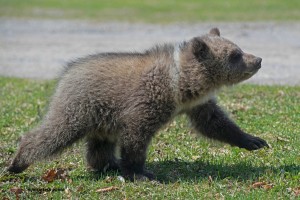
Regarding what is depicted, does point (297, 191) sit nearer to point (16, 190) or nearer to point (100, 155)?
point (100, 155)

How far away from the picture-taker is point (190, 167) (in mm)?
7660

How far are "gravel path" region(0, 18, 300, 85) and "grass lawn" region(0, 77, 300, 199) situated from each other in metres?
4.13


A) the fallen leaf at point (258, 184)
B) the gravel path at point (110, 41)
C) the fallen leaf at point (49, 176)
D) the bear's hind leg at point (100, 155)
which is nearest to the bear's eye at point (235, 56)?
the fallen leaf at point (258, 184)

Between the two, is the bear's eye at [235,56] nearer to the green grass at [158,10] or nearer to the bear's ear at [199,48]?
the bear's ear at [199,48]

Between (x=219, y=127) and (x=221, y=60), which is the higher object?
(x=221, y=60)

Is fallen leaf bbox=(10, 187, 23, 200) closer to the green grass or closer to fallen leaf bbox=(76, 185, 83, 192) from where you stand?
fallen leaf bbox=(76, 185, 83, 192)

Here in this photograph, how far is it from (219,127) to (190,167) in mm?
565

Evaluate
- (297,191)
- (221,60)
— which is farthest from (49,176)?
(297,191)

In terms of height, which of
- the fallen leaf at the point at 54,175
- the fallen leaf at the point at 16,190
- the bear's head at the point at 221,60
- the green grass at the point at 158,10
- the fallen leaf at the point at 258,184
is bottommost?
the fallen leaf at the point at 16,190

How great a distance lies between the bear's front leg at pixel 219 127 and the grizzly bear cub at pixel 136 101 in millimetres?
11

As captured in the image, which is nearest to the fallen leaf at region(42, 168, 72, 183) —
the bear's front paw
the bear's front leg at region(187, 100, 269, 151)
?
the bear's front leg at region(187, 100, 269, 151)

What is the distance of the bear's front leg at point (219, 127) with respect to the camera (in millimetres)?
7777

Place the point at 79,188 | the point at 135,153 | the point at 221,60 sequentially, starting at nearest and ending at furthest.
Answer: the point at 79,188, the point at 135,153, the point at 221,60

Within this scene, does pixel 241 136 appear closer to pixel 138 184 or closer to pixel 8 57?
pixel 138 184
